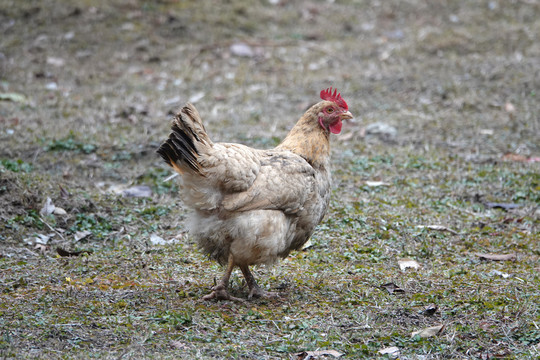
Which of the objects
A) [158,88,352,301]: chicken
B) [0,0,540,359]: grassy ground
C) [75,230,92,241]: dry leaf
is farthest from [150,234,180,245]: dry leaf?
[158,88,352,301]: chicken

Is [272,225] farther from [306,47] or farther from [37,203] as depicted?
[306,47]

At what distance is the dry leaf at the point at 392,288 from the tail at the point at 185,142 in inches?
62.9

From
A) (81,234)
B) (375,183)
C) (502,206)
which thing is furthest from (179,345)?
(502,206)

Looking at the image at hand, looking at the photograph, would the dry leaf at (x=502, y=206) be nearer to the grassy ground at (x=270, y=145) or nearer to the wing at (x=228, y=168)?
the grassy ground at (x=270, y=145)

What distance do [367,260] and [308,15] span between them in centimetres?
805

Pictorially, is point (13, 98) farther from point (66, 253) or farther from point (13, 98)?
point (66, 253)

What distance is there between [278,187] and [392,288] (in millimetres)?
1123

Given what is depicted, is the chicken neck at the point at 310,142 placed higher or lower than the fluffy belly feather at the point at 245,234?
higher

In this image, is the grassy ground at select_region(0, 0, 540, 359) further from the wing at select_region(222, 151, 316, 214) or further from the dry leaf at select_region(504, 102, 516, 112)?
the wing at select_region(222, 151, 316, 214)

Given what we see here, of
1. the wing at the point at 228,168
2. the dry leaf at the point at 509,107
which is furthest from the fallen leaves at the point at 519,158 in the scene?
the wing at the point at 228,168

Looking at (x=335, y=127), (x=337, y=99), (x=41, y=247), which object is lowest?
(x=41, y=247)

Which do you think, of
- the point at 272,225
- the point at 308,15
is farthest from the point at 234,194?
the point at 308,15

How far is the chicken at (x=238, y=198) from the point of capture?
414 cm

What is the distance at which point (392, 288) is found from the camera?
4.56 metres
